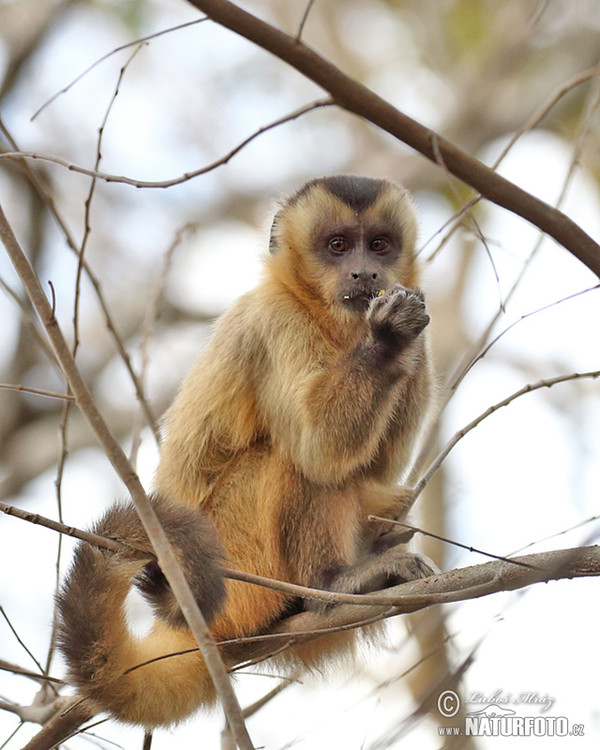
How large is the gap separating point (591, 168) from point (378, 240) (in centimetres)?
1023

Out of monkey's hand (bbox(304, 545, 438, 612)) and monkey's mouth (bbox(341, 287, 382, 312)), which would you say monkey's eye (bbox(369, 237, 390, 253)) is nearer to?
monkey's mouth (bbox(341, 287, 382, 312))

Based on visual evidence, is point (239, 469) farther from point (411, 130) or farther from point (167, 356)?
point (167, 356)

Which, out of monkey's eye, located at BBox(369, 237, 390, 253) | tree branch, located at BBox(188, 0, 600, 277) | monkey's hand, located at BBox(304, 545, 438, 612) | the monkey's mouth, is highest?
monkey's eye, located at BBox(369, 237, 390, 253)

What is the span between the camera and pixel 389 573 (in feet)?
14.8

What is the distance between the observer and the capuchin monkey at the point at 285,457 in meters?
3.85

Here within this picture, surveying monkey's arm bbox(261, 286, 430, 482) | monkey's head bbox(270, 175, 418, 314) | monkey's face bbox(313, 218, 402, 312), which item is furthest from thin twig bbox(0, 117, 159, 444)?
monkey's face bbox(313, 218, 402, 312)

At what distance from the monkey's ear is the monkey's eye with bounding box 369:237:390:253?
58cm

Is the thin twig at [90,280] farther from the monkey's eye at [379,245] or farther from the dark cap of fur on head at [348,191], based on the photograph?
the monkey's eye at [379,245]

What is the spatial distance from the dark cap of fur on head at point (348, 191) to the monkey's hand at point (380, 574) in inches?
77.0

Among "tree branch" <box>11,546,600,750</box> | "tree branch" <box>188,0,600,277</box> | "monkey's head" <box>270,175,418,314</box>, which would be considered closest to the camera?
"tree branch" <box>188,0,600,277</box>

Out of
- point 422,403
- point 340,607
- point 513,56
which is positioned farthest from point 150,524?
point 513,56

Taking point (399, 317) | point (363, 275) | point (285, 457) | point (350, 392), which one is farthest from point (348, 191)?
point (285, 457)

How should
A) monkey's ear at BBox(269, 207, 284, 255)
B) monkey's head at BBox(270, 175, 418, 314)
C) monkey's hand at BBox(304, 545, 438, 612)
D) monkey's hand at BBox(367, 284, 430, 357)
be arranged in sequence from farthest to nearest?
1. monkey's ear at BBox(269, 207, 284, 255)
2. monkey's head at BBox(270, 175, 418, 314)
3. monkey's hand at BBox(304, 545, 438, 612)
4. monkey's hand at BBox(367, 284, 430, 357)

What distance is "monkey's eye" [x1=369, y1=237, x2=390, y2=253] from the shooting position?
205 inches
